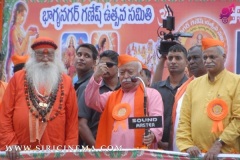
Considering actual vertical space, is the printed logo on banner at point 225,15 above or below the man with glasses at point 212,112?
above

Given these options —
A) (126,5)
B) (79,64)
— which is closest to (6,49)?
(126,5)

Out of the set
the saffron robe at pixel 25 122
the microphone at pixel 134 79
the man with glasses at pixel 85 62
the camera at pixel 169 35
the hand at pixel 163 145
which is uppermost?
the camera at pixel 169 35

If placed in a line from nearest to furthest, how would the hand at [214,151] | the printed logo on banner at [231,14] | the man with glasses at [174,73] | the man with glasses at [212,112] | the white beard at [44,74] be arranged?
the hand at [214,151] < the man with glasses at [212,112] < the white beard at [44,74] < the man with glasses at [174,73] < the printed logo on banner at [231,14]

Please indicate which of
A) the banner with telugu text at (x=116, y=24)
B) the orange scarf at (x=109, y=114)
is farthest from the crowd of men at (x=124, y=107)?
the banner with telugu text at (x=116, y=24)

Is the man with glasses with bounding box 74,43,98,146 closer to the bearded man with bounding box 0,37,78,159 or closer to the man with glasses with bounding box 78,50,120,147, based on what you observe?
the man with glasses with bounding box 78,50,120,147

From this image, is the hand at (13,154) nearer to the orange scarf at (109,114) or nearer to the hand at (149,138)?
the orange scarf at (109,114)

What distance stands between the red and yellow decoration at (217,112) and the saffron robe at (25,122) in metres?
1.37

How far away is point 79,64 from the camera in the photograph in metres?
8.95

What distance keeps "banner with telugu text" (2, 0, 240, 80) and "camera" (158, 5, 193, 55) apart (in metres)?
0.24

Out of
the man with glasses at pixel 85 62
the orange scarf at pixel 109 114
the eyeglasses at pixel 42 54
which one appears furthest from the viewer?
the man with glasses at pixel 85 62

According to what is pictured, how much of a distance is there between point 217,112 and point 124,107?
1045mm

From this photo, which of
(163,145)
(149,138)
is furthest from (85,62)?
(149,138)

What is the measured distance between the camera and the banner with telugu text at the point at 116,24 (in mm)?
10891

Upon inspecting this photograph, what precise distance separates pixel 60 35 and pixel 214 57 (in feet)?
14.0
